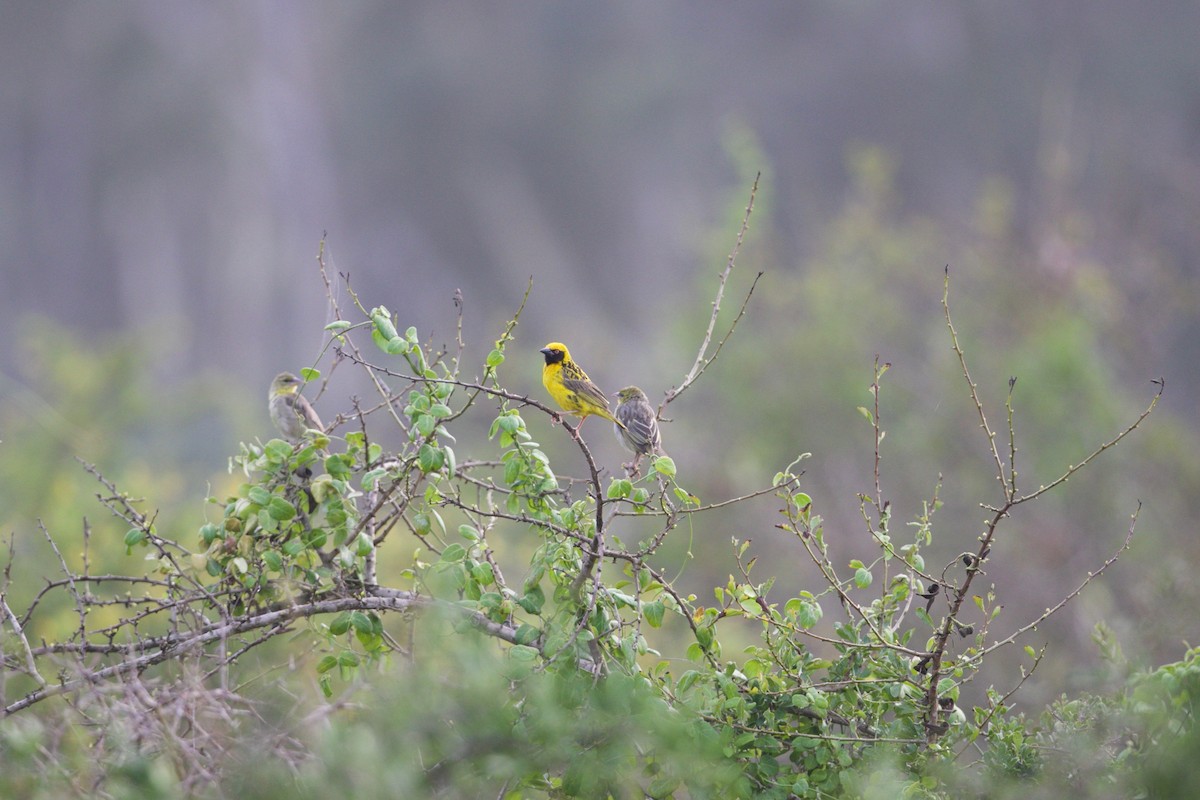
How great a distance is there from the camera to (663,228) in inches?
1329

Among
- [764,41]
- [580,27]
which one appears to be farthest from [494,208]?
[764,41]

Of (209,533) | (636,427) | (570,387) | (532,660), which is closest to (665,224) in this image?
(570,387)

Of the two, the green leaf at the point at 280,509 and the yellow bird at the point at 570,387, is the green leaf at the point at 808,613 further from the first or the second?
the yellow bird at the point at 570,387

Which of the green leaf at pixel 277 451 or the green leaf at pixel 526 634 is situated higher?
the green leaf at pixel 277 451

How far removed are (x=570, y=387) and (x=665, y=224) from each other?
91.1 ft

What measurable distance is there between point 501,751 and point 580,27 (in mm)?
34121

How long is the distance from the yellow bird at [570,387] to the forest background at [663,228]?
253 inches

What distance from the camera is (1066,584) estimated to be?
44.4ft

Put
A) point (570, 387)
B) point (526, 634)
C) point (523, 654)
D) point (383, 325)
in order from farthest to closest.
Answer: point (570, 387), point (526, 634), point (383, 325), point (523, 654)

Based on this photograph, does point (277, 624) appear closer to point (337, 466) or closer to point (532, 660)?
point (337, 466)

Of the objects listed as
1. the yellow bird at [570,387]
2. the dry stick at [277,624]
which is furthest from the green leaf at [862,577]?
the yellow bird at [570,387]

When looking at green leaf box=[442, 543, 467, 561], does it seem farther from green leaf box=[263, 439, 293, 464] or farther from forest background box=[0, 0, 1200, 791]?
forest background box=[0, 0, 1200, 791]

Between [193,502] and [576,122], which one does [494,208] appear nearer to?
[576,122]

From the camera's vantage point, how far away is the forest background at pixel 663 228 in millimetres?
15805
